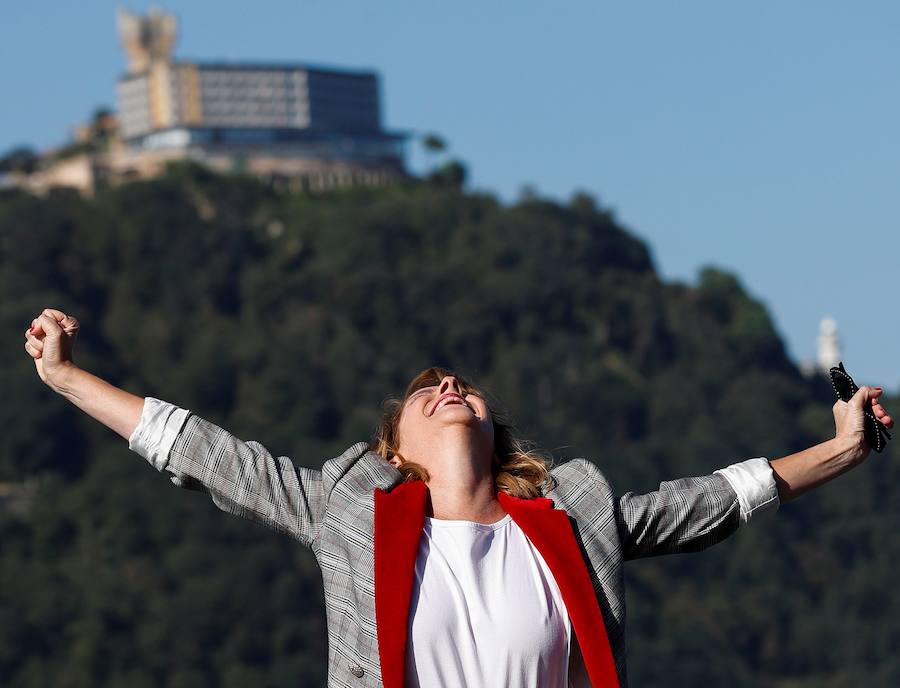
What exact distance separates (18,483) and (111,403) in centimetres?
8385

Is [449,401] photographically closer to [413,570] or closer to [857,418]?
[413,570]

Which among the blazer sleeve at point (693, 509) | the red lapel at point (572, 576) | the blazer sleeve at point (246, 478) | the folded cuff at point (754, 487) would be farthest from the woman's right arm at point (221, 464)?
the folded cuff at point (754, 487)

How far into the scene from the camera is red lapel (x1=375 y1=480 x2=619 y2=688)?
3.55 m

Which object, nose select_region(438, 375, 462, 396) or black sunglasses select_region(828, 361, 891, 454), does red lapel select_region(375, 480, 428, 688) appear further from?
black sunglasses select_region(828, 361, 891, 454)

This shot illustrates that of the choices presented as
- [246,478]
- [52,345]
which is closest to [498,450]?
[246,478]

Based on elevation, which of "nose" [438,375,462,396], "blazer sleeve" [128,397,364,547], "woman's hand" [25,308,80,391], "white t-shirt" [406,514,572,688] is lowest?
"white t-shirt" [406,514,572,688]

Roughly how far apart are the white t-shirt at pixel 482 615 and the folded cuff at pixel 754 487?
1.28ft

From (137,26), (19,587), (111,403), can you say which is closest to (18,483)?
(19,587)

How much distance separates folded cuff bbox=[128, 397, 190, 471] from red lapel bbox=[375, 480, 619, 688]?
13.7 inches

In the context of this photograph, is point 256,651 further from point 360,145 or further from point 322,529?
→ point 322,529

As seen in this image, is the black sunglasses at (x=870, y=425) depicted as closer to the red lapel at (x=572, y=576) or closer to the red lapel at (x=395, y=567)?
the red lapel at (x=572, y=576)

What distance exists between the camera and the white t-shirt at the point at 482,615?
140 inches

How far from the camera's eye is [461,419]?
3.79 m

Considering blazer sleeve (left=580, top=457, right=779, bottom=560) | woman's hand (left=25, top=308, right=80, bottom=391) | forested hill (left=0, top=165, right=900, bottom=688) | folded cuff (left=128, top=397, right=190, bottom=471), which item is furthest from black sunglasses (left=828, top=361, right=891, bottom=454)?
forested hill (left=0, top=165, right=900, bottom=688)
